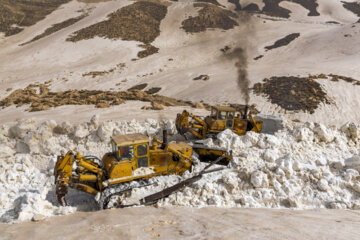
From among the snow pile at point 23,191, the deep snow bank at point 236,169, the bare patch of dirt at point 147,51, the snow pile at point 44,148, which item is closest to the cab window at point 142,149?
the snow pile at point 44,148

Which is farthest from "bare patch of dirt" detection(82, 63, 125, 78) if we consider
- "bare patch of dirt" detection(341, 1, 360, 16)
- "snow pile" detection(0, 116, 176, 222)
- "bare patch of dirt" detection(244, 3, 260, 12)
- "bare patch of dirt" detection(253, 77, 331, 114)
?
"bare patch of dirt" detection(341, 1, 360, 16)

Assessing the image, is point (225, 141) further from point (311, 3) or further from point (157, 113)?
point (311, 3)

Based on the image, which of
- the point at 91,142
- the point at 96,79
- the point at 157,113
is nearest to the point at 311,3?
the point at 96,79

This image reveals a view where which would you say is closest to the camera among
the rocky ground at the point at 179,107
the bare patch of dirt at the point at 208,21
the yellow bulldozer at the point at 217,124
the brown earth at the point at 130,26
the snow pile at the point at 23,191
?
the rocky ground at the point at 179,107

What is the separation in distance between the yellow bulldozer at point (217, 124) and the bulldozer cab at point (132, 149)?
14.3ft

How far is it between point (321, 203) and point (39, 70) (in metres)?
33.7

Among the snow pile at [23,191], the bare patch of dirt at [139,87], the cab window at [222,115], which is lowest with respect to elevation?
the snow pile at [23,191]

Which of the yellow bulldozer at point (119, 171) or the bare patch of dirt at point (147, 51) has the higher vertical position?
the bare patch of dirt at point (147, 51)

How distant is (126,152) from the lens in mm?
7559

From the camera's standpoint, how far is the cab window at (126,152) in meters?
7.48

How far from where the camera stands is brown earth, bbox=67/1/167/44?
42.4m

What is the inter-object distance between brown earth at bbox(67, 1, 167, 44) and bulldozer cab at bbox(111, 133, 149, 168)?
1464 inches

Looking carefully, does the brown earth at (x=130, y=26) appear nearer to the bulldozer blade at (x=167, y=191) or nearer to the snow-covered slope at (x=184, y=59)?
the snow-covered slope at (x=184, y=59)

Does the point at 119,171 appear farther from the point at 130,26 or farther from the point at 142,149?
the point at 130,26
